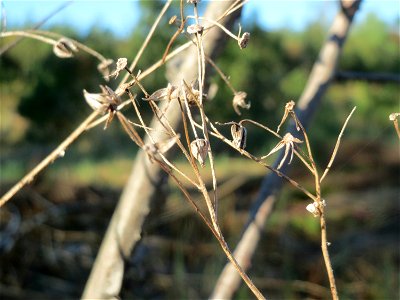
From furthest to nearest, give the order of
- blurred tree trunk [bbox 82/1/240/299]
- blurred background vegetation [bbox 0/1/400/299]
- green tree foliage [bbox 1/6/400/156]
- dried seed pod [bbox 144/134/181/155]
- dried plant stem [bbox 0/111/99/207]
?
green tree foliage [bbox 1/6/400/156] < blurred background vegetation [bbox 0/1/400/299] < blurred tree trunk [bbox 82/1/240/299] < dried plant stem [bbox 0/111/99/207] < dried seed pod [bbox 144/134/181/155]

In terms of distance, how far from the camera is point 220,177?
127 inches

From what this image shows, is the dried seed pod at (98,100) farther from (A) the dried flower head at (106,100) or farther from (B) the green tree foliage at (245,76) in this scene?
(B) the green tree foliage at (245,76)

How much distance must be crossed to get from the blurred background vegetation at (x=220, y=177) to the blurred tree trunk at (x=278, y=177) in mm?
148

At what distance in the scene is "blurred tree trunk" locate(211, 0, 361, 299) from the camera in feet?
3.27

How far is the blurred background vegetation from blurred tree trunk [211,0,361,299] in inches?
5.8

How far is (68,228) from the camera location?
2.46 m

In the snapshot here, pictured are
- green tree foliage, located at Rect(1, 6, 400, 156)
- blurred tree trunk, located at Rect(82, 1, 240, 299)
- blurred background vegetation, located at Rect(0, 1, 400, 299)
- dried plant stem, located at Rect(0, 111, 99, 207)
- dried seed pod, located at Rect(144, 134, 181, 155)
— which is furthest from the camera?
green tree foliage, located at Rect(1, 6, 400, 156)

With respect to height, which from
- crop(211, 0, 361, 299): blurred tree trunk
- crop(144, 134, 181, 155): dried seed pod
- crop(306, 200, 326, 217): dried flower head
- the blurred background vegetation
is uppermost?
the blurred background vegetation

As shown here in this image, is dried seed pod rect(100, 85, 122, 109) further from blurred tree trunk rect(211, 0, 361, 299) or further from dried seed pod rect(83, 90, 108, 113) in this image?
blurred tree trunk rect(211, 0, 361, 299)

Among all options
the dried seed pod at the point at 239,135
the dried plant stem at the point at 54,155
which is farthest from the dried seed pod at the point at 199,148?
the dried plant stem at the point at 54,155

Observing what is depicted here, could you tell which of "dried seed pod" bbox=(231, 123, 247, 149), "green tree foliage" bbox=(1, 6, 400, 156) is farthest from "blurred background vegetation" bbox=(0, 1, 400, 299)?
"dried seed pod" bbox=(231, 123, 247, 149)

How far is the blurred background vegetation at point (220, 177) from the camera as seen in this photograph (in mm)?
2297

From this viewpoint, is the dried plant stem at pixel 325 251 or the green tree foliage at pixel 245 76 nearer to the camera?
the dried plant stem at pixel 325 251

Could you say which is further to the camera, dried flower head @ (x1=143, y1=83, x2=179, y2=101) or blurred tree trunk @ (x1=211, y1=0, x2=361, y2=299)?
blurred tree trunk @ (x1=211, y1=0, x2=361, y2=299)
